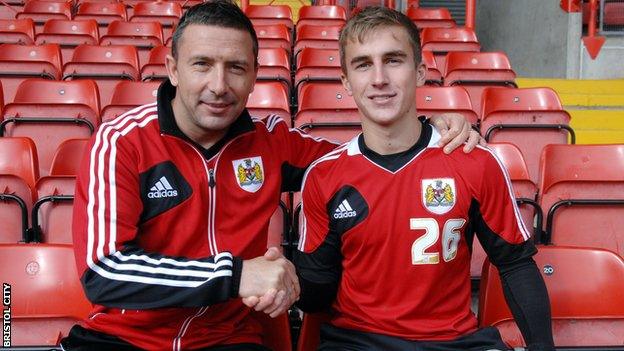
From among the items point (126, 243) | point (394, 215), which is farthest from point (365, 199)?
point (126, 243)

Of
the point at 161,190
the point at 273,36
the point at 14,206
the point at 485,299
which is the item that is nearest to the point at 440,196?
the point at 485,299

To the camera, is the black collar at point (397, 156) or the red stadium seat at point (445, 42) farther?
the red stadium seat at point (445, 42)

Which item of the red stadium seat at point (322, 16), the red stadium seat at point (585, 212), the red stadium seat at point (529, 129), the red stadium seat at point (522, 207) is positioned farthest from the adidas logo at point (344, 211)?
the red stadium seat at point (322, 16)

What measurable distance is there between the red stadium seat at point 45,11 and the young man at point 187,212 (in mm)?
6408

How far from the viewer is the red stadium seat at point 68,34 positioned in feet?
19.5

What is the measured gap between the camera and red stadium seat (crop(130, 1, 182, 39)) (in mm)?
7189

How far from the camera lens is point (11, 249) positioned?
173 cm

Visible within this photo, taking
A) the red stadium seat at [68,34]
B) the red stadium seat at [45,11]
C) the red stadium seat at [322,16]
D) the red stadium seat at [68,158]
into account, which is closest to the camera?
the red stadium seat at [68,158]

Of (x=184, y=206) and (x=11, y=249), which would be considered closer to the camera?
(x=184, y=206)

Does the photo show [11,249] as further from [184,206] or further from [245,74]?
[245,74]

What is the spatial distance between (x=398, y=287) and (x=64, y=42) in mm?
5312

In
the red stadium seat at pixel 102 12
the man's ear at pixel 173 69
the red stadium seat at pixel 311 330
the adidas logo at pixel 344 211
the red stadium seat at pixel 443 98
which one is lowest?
the red stadium seat at pixel 311 330

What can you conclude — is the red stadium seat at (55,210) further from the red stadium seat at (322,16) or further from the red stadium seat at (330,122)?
the red stadium seat at (322,16)

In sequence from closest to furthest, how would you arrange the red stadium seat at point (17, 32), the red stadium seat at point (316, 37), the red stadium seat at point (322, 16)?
1. the red stadium seat at point (17, 32)
2. the red stadium seat at point (316, 37)
3. the red stadium seat at point (322, 16)
